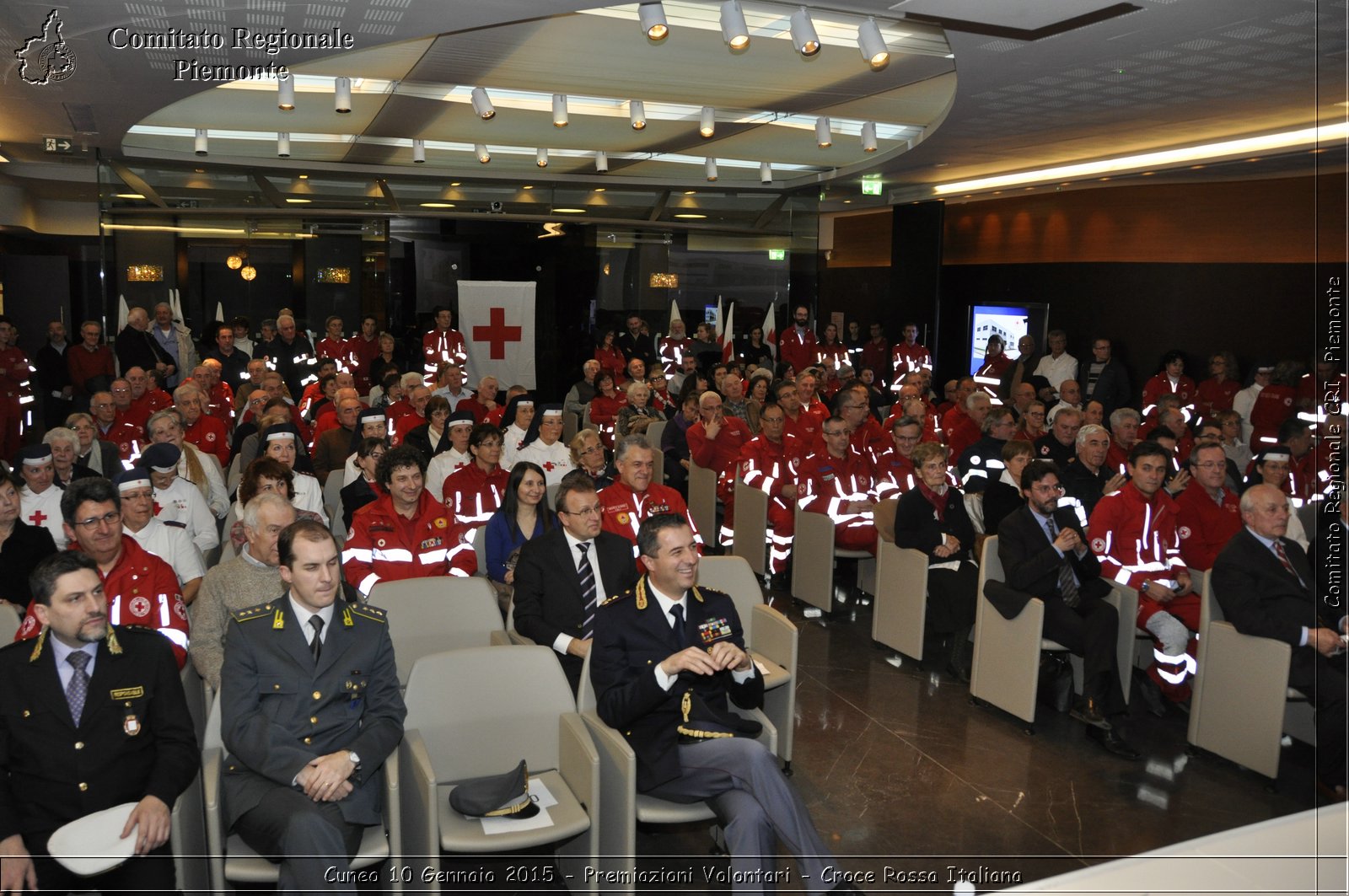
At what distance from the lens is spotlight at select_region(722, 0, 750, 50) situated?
16.6 ft

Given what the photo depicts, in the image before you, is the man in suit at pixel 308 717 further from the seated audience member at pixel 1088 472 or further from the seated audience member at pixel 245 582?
the seated audience member at pixel 1088 472

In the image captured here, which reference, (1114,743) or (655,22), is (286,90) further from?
(1114,743)

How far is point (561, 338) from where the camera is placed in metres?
14.0

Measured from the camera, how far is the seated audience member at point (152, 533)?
14.4ft

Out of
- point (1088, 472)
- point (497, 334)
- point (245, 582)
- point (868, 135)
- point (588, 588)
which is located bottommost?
point (588, 588)

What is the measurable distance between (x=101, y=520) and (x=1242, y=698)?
4894 mm

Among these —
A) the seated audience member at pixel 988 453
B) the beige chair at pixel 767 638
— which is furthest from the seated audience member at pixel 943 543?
the beige chair at pixel 767 638

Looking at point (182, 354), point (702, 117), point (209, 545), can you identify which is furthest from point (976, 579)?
point (182, 354)

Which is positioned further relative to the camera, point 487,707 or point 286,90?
point 286,90

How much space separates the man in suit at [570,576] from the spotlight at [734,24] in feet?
8.01

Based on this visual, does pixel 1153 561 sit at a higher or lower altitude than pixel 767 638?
higher

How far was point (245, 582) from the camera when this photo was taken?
3832 mm

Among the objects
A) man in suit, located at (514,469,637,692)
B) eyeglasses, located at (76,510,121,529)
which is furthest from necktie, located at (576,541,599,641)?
eyeglasses, located at (76,510,121,529)

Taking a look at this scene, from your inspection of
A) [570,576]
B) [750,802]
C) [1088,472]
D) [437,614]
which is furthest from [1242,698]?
[437,614]
